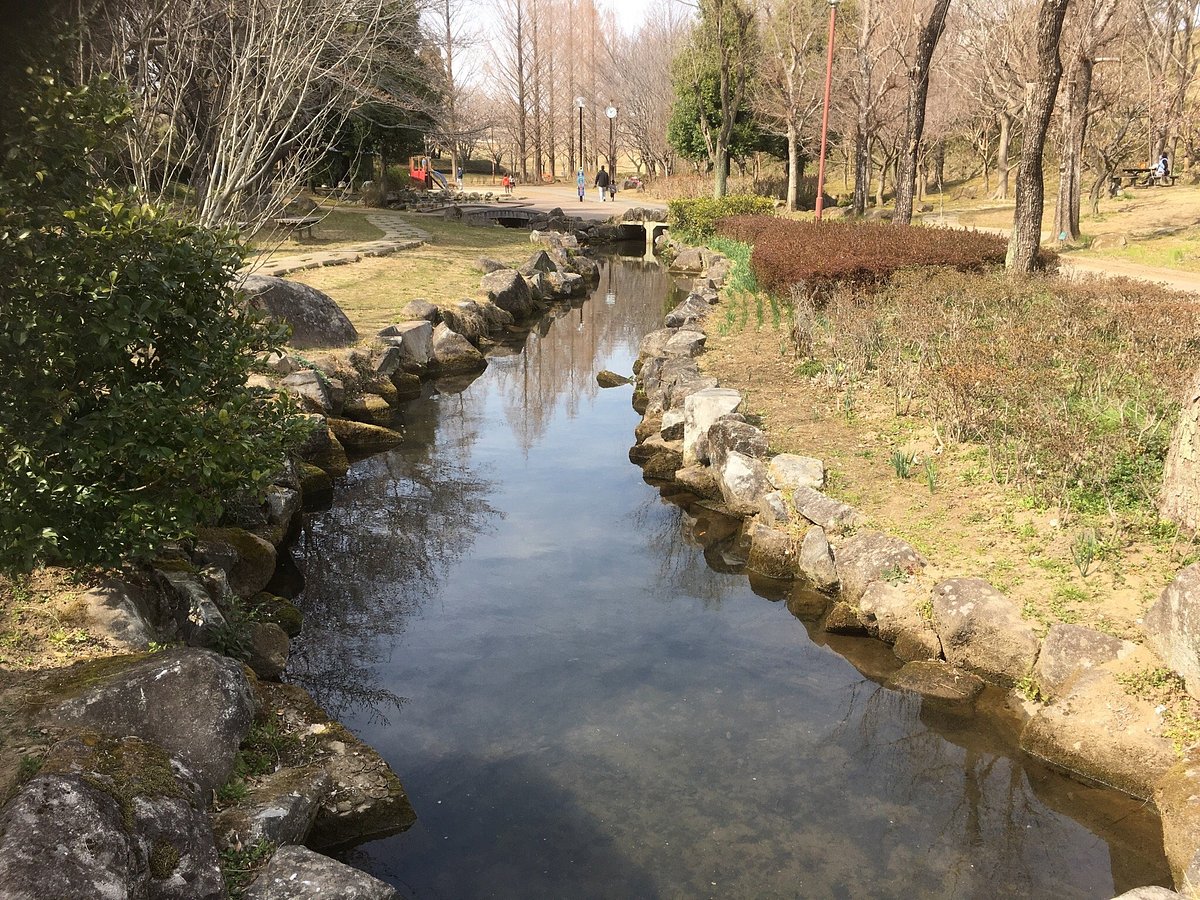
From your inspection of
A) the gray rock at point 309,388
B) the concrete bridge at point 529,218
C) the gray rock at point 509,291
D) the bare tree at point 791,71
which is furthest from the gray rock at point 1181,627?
the bare tree at point 791,71

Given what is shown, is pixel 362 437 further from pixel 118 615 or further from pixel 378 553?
pixel 118 615

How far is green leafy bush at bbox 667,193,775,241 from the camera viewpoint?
28219 millimetres

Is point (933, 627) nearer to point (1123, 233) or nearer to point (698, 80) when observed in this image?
point (1123, 233)

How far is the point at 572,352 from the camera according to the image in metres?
16.4

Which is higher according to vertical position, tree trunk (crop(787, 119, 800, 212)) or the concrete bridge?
tree trunk (crop(787, 119, 800, 212))

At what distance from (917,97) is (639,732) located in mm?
19434

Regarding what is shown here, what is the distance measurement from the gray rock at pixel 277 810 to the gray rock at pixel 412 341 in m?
9.14

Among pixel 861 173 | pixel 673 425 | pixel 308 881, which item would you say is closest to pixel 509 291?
pixel 673 425

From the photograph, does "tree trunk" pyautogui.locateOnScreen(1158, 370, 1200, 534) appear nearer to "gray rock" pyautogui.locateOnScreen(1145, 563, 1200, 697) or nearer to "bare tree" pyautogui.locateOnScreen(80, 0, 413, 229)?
"gray rock" pyautogui.locateOnScreen(1145, 563, 1200, 697)

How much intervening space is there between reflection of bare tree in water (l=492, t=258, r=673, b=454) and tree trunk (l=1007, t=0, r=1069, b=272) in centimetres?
648

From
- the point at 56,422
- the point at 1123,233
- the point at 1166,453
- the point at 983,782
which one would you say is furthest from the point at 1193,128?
the point at 56,422

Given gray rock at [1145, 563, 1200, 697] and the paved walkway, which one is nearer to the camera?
gray rock at [1145, 563, 1200, 697]

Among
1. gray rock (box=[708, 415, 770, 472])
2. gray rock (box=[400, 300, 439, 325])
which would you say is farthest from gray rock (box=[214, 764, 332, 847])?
gray rock (box=[400, 300, 439, 325])

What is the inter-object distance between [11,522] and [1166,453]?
7442mm
